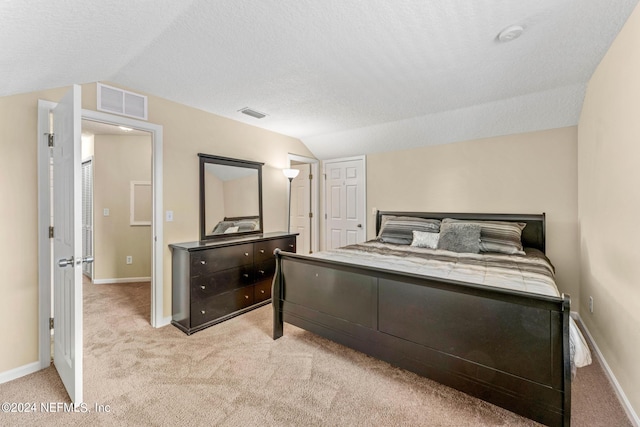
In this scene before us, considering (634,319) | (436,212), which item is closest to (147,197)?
(436,212)

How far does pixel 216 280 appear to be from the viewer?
2.95 meters

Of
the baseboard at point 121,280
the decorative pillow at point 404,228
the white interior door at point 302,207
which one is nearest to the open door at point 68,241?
the baseboard at point 121,280

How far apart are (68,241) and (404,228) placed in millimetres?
3323

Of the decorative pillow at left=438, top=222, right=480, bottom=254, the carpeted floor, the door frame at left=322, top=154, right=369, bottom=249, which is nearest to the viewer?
the carpeted floor

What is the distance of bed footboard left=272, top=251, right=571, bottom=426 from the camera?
1.45 m

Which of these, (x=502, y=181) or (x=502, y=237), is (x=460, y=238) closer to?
(x=502, y=237)

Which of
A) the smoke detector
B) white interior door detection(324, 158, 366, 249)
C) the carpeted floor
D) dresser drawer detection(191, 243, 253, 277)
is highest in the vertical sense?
the smoke detector

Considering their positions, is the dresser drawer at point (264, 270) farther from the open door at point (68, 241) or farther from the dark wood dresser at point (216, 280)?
the open door at point (68, 241)

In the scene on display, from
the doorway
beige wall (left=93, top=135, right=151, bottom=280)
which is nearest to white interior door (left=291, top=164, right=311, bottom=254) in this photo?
the doorway

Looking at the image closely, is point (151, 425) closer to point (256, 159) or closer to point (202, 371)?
point (202, 371)

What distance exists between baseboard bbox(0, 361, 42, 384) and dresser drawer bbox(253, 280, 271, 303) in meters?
1.86

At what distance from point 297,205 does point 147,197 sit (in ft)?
8.56

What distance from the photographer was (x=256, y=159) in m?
3.96

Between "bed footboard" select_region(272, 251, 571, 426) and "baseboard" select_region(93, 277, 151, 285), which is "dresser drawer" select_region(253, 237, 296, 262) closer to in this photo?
"bed footboard" select_region(272, 251, 571, 426)
